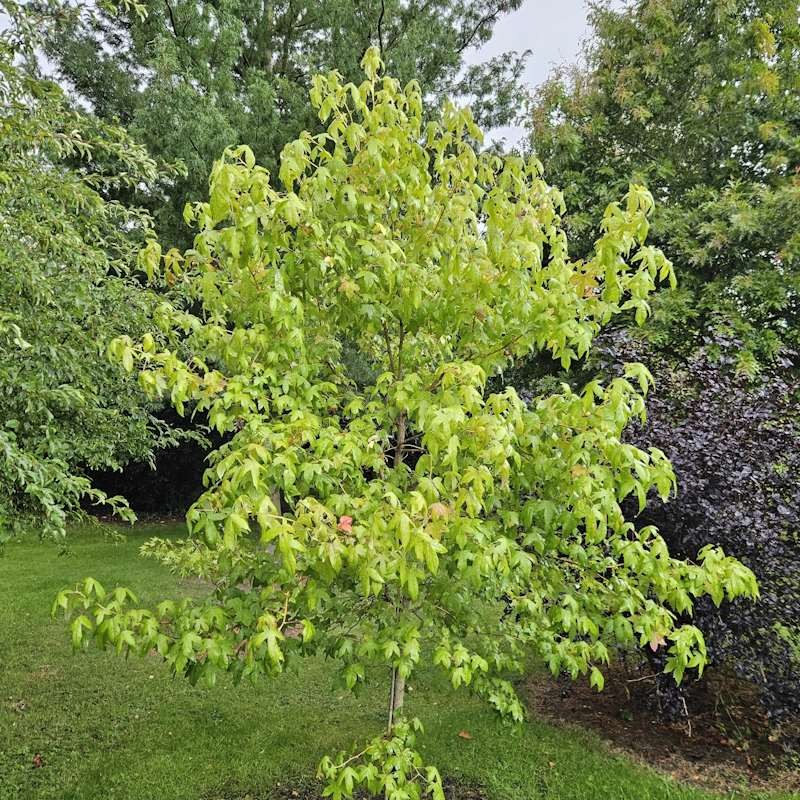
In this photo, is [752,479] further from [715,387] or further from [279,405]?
[279,405]

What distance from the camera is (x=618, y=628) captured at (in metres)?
2.44

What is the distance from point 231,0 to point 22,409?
8.04m

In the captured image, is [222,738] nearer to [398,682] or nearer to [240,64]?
[398,682]

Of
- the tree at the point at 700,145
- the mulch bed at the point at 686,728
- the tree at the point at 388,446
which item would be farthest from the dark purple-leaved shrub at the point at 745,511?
the tree at the point at 700,145

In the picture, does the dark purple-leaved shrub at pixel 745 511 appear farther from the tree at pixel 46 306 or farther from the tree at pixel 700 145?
the tree at pixel 46 306

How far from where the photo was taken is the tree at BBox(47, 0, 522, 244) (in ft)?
25.2

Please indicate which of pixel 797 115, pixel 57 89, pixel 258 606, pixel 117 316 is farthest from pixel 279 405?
pixel 797 115

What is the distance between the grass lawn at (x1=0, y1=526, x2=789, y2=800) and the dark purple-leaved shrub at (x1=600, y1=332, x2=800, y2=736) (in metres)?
0.87

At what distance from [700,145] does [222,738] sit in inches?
340

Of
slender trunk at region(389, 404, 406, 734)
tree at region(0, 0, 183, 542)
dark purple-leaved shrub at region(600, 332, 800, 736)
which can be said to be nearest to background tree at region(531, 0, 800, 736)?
dark purple-leaved shrub at region(600, 332, 800, 736)

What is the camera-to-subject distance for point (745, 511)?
3.73 meters

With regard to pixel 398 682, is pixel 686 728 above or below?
below

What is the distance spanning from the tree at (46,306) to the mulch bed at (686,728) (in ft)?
12.2

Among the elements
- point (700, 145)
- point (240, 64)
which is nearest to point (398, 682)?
point (700, 145)
